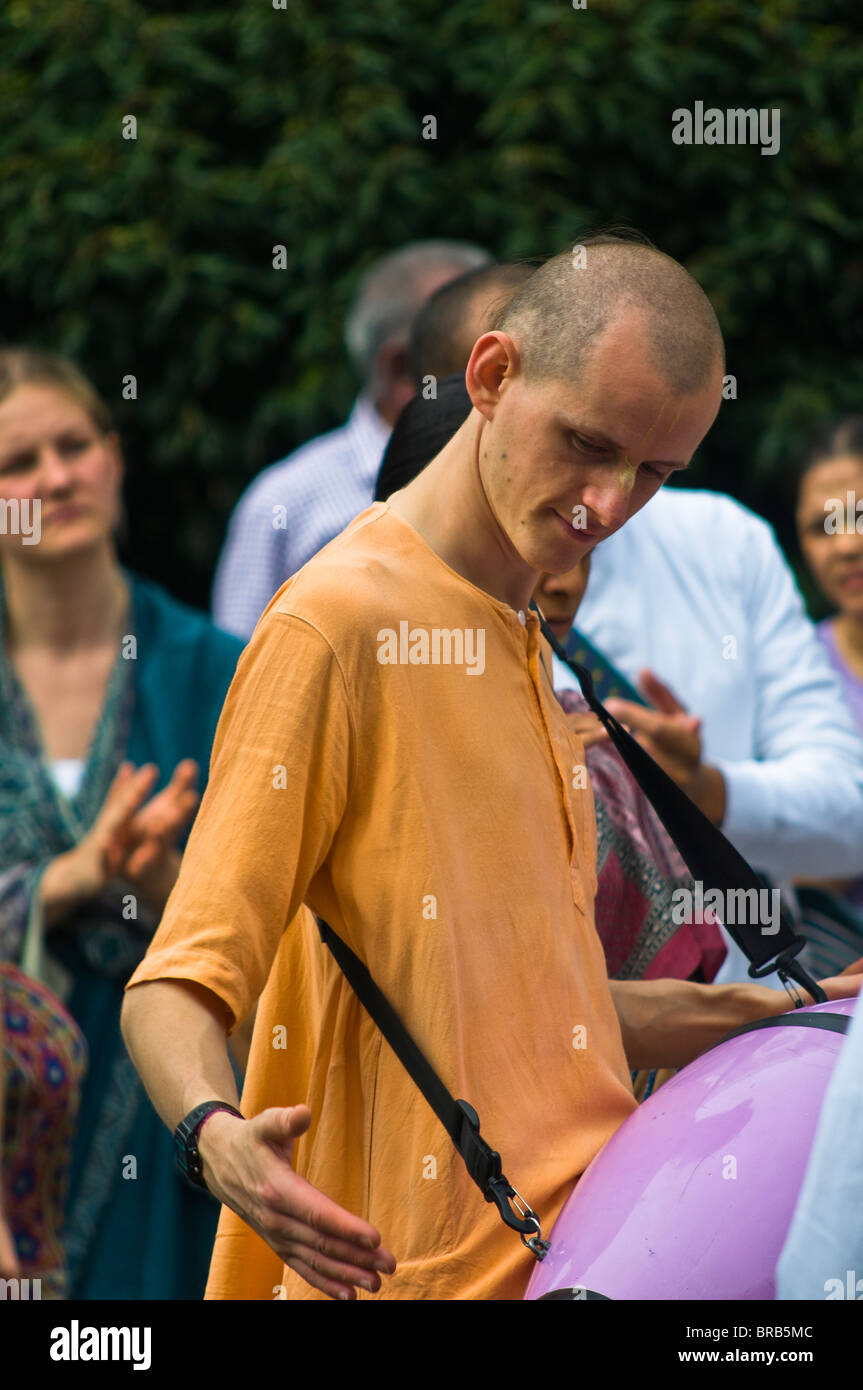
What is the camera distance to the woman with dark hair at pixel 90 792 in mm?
3426

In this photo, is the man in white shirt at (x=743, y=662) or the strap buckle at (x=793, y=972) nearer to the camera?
the strap buckle at (x=793, y=972)

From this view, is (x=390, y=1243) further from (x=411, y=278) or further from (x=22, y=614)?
(x=411, y=278)

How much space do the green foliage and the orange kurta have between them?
3.49 m

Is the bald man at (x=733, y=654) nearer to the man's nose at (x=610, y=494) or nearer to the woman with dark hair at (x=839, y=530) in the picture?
the woman with dark hair at (x=839, y=530)

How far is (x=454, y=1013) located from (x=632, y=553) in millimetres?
1582

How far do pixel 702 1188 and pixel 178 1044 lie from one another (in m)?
0.50

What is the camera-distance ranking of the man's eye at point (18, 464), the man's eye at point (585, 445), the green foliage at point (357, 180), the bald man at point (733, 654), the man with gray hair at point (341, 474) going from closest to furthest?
the man's eye at point (585, 445) < the bald man at point (733, 654) < the man's eye at point (18, 464) < the man with gray hair at point (341, 474) < the green foliage at point (357, 180)

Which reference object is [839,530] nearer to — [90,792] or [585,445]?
→ [90,792]

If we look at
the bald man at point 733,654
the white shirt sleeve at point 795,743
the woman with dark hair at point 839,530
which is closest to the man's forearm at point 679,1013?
the bald man at point 733,654

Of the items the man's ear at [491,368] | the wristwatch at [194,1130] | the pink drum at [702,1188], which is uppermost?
the man's ear at [491,368]

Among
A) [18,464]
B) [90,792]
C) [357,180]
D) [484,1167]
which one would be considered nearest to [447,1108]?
[484,1167]

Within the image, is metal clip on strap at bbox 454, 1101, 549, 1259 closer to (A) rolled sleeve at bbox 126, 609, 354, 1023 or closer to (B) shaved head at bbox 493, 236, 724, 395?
(A) rolled sleeve at bbox 126, 609, 354, 1023

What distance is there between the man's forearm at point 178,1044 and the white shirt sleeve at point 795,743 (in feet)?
5.43

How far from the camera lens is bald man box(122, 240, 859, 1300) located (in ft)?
5.34
